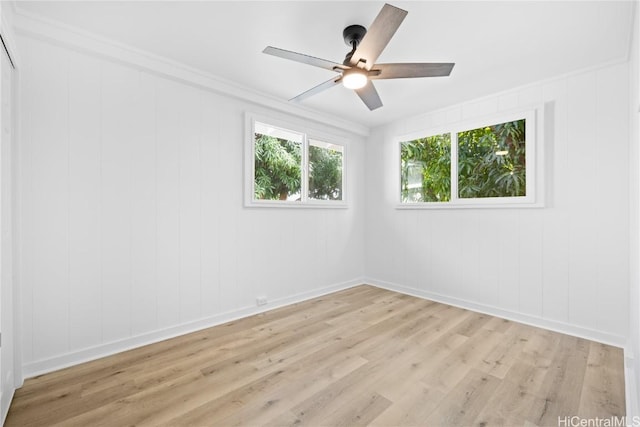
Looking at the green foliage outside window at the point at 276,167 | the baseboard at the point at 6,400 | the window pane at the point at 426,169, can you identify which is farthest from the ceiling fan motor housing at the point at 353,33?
the baseboard at the point at 6,400

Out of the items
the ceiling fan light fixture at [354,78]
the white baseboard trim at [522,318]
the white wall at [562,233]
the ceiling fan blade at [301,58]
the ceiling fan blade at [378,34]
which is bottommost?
the white baseboard trim at [522,318]

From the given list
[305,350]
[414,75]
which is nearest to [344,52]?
[414,75]

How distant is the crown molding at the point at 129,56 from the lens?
6.81 feet

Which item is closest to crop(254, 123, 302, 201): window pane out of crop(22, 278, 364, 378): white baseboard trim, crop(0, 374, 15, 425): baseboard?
crop(22, 278, 364, 378): white baseboard trim

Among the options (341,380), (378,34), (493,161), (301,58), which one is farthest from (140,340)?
(493,161)

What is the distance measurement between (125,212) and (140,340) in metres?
1.09

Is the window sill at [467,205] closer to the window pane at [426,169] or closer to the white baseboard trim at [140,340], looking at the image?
the window pane at [426,169]

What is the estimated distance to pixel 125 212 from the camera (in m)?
2.53

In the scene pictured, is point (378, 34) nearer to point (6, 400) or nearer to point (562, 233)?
point (562, 233)

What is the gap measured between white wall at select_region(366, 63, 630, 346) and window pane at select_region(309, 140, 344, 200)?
1349mm

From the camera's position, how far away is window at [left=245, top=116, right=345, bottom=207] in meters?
3.47

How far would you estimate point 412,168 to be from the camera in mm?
4230

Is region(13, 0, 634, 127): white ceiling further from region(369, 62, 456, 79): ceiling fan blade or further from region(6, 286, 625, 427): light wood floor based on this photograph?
region(6, 286, 625, 427): light wood floor

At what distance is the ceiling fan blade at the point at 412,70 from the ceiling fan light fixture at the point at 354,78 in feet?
0.24
